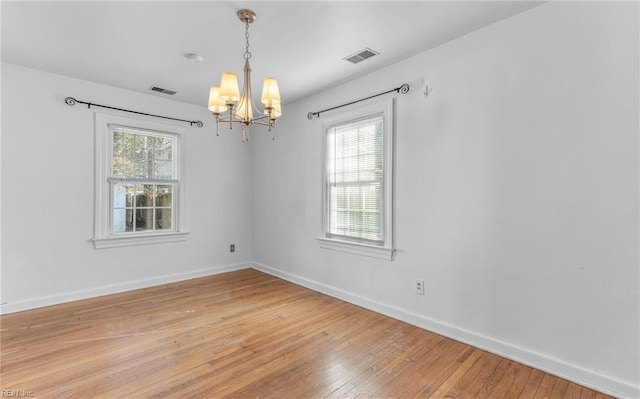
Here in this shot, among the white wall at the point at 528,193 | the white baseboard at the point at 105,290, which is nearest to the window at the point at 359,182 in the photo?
the white wall at the point at 528,193

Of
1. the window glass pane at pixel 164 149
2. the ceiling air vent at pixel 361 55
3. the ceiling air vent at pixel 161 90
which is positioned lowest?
the window glass pane at pixel 164 149

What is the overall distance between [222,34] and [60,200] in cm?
265

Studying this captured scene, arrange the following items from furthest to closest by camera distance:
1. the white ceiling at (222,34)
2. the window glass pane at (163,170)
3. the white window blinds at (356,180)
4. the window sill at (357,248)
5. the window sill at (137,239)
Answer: the window glass pane at (163,170), the window sill at (137,239), the white window blinds at (356,180), the window sill at (357,248), the white ceiling at (222,34)

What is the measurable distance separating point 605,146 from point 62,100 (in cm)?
498

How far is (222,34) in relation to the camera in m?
2.57

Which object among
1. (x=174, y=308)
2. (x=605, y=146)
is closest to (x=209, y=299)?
(x=174, y=308)

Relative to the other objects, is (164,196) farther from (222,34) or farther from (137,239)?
(222,34)

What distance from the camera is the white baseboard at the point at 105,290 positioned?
324 centimetres

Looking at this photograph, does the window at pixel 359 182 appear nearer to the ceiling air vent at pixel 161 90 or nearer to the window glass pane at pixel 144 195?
the ceiling air vent at pixel 161 90

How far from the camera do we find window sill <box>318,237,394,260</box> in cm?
318

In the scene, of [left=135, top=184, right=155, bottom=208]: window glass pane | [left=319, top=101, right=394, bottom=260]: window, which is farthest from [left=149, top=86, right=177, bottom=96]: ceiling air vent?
[left=319, top=101, right=394, bottom=260]: window

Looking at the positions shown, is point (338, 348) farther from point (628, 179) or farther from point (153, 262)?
point (153, 262)

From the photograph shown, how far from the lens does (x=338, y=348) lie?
8.09ft

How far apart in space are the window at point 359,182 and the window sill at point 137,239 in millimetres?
2063
